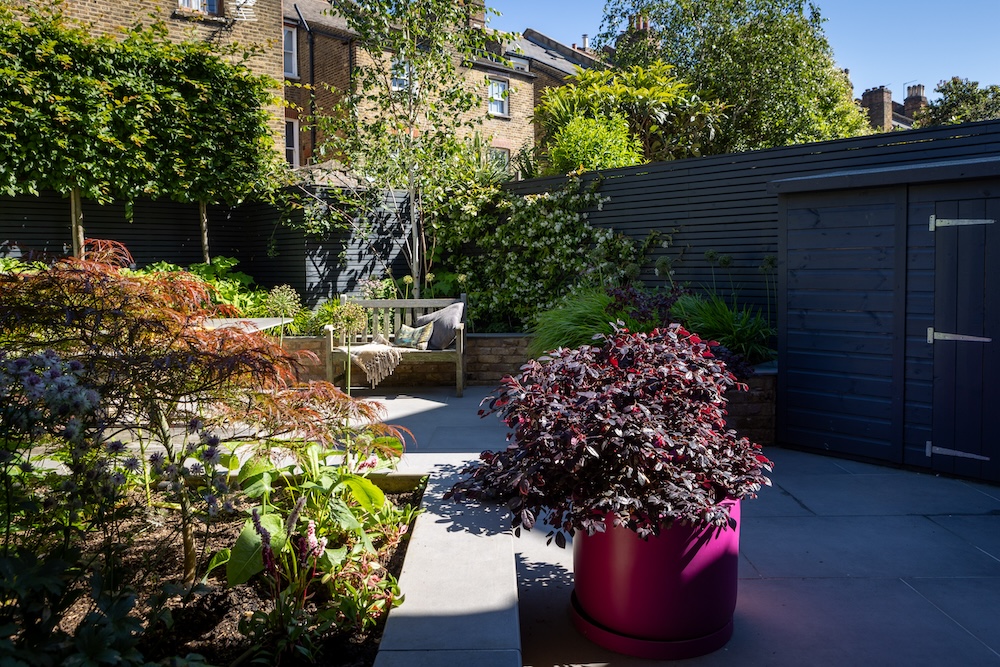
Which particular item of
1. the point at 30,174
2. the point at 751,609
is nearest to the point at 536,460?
the point at 751,609

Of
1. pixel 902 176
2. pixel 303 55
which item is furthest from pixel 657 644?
pixel 303 55

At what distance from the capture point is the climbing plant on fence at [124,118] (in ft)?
30.0

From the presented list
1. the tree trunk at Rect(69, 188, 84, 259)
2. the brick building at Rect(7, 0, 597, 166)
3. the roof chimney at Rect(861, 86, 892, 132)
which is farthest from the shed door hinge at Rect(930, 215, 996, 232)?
the roof chimney at Rect(861, 86, 892, 132)

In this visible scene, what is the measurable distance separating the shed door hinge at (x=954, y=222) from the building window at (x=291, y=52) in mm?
18032

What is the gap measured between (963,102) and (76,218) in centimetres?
2355

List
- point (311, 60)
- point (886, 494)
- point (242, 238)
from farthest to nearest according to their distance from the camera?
point (311, 60) → point (242, 238) → point (886, 494)

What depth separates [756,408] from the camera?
19.0 ft

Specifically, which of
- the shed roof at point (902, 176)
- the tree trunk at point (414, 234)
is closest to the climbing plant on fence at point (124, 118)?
the tree trunk at point (414, 234)

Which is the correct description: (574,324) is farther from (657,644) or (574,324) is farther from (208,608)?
(208,608)

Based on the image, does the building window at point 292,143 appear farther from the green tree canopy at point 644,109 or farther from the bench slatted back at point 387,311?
the bench slatted back at point 387,311

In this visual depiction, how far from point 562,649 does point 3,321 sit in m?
2.26

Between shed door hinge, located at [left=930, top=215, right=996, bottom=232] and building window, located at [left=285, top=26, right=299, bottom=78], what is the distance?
59.2 ft

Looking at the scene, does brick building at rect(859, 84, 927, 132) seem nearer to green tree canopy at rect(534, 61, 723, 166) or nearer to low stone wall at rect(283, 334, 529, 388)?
green tree canopy at rect(534, 61, 723, 166)

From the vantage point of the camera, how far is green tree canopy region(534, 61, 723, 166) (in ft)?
39.3
